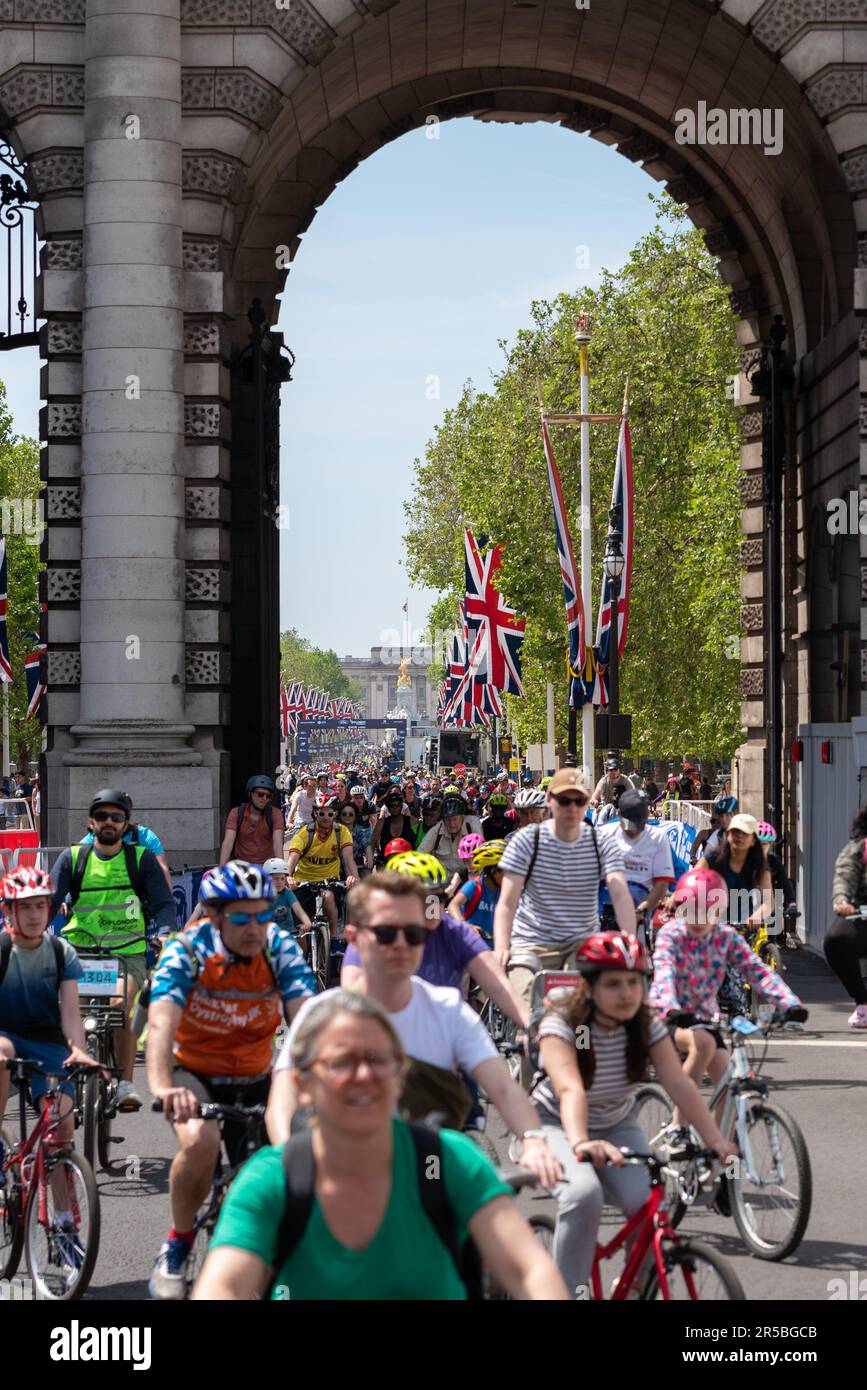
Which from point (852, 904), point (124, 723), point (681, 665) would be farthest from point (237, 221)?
point (681, 665)

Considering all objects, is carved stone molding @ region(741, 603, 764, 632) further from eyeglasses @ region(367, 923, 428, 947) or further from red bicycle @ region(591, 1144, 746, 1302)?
eyeglasses @ region(367, 923, 428, 947)

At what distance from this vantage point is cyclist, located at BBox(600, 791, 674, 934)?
51.2ft

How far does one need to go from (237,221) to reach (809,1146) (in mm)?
13638

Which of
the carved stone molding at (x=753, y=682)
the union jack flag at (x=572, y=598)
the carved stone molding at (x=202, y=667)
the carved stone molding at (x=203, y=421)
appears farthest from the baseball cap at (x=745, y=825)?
the union jack flag at (x=572, y=598)

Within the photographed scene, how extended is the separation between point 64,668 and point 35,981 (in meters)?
12.4

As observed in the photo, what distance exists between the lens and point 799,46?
21266 millimetres

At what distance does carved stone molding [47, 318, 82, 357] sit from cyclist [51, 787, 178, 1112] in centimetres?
1030

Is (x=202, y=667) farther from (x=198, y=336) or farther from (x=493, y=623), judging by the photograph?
(x=493, y=623)

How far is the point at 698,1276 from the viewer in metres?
6.53

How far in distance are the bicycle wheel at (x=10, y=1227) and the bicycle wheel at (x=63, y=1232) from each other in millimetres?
89

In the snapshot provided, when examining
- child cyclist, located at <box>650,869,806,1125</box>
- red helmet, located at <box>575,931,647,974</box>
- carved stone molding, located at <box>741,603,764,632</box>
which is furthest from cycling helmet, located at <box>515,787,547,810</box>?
carved stone molding, located at <box>741,603,764,632</box>
